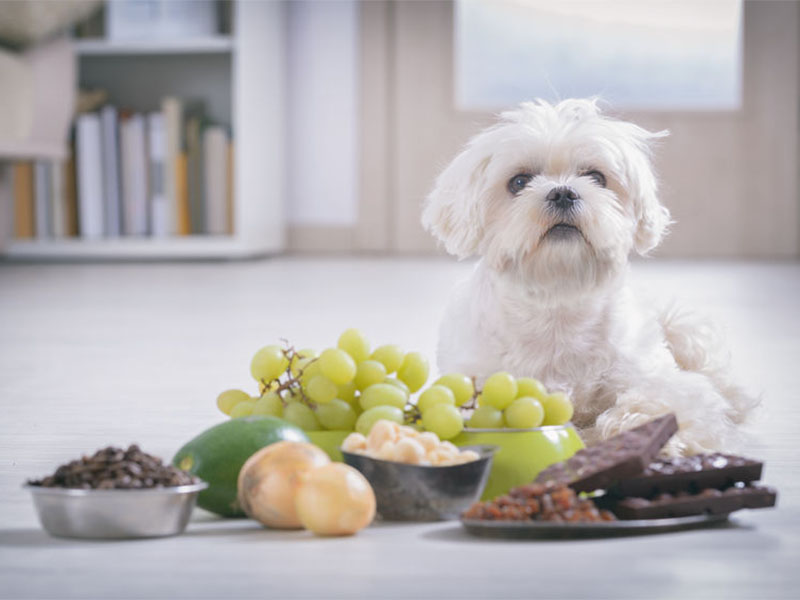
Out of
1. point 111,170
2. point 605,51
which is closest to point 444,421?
point 111,170

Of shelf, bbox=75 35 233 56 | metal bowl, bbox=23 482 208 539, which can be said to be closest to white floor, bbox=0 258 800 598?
metal bowl, bbox=23 482 208 539

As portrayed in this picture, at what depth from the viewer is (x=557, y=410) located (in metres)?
1.30

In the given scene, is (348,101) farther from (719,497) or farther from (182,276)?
(719,497)

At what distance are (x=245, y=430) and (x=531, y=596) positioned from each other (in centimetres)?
41

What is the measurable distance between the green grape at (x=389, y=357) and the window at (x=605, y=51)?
5125 mm

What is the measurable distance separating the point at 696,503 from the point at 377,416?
0.34 m

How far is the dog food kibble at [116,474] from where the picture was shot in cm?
103

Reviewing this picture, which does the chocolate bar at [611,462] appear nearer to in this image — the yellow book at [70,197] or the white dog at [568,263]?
the white dog at [568,263]

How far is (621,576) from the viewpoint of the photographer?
0.92 metres

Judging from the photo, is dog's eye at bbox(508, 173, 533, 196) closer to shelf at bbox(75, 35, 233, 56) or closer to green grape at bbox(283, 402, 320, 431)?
green grape at bbox(283, 402, 320, 431)

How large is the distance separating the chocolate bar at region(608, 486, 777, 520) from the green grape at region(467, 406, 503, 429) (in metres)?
0.21

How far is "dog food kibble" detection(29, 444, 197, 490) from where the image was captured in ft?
3.39

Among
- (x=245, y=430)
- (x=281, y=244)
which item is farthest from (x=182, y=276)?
(x=245, y=430)

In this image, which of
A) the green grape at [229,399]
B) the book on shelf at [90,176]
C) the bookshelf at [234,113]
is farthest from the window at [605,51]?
the green grape at [229,399]
